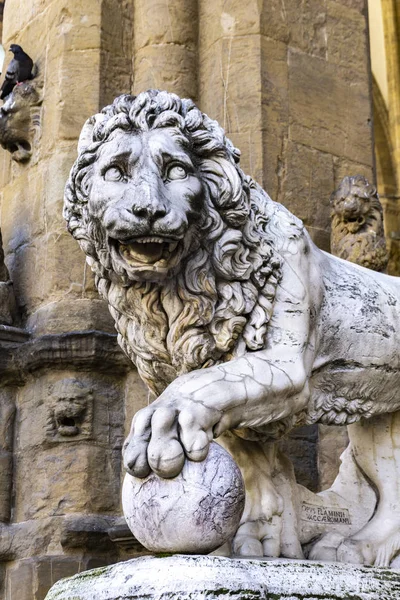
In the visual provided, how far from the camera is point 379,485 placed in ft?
12.3

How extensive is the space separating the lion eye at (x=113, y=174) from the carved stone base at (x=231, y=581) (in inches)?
42.5

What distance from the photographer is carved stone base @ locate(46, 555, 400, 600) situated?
258 cm

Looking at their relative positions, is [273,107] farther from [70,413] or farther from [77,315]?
[70,413]

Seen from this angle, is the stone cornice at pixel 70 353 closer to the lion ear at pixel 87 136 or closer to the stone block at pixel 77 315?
the stone block at pixel 77 315

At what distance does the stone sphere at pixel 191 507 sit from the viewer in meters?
2.74

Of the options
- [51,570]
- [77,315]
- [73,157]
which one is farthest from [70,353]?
[73,157]

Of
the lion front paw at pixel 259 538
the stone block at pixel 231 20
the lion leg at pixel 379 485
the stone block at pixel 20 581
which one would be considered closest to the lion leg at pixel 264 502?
the lion front paw at pixel 259 538

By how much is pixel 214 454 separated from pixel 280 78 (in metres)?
2.88

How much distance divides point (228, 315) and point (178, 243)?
298 millimetres

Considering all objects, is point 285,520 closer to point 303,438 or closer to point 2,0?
point 303,438

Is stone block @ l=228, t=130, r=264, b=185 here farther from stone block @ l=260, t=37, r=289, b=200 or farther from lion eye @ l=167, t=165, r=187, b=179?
lion eye @ l=167, t=165, r=187, b=179

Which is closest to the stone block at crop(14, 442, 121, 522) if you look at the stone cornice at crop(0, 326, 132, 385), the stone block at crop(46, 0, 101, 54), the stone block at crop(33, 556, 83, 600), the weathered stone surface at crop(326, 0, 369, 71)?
the stone block at crop(33, 556, 83, 600)

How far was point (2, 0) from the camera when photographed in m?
9.95

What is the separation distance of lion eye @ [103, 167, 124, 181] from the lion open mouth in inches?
7.7
